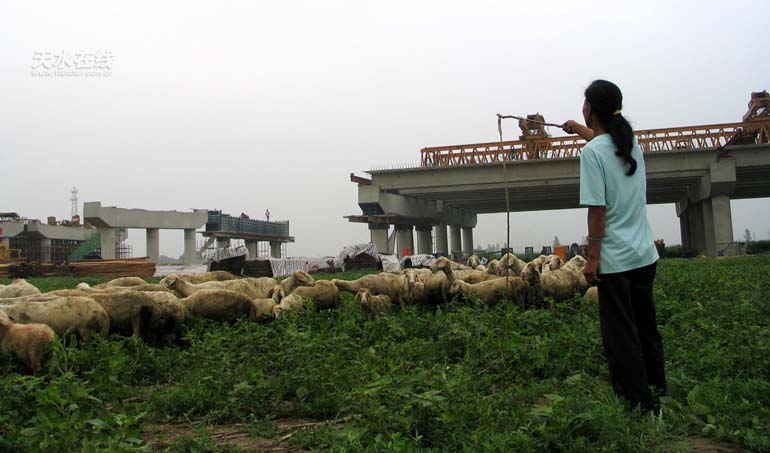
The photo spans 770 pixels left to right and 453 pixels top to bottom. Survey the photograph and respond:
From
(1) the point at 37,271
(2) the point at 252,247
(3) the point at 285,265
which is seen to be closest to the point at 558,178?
(3) the point at 285,265

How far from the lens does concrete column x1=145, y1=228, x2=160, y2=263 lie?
40.2 m

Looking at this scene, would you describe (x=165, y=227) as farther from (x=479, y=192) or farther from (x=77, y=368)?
(x=77, y=368)

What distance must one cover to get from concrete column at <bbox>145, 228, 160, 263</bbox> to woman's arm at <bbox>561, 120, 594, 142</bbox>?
129ft

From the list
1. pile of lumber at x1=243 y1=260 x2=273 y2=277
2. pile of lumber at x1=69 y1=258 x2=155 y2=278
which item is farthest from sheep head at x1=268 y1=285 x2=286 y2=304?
pile of lumber at x1=69 y1=258 x2=155 y2=278

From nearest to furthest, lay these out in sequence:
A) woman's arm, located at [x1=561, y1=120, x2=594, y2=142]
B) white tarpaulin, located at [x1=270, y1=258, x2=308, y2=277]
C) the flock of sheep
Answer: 1. woman's arm, located at [x1=561, y1=120, x2=594, y2=142]
2. the flock of sheep
3. white tarpaulin, located at [x1=270, y1=258, x2=308, y2=277]

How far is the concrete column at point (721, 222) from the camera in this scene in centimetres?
3509

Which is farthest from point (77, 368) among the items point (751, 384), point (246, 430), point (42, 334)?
point (751, 384)

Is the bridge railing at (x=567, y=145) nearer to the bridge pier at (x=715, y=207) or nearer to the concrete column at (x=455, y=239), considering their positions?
the bridge pier at (x=715, y=207)

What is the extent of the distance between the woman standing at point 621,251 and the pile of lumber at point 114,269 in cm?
2381

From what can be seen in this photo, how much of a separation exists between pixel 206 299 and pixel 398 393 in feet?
16.7

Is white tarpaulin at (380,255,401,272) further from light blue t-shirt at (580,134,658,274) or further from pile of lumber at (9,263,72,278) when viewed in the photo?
light blue t-shirt at (580,134,658,274)

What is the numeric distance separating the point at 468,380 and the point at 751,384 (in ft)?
6.76

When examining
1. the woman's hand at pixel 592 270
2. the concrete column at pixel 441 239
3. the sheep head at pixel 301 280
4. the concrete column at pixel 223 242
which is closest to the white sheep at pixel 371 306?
the sheep head at pixel 301 280

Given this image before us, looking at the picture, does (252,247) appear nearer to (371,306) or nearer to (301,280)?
(301,280)
